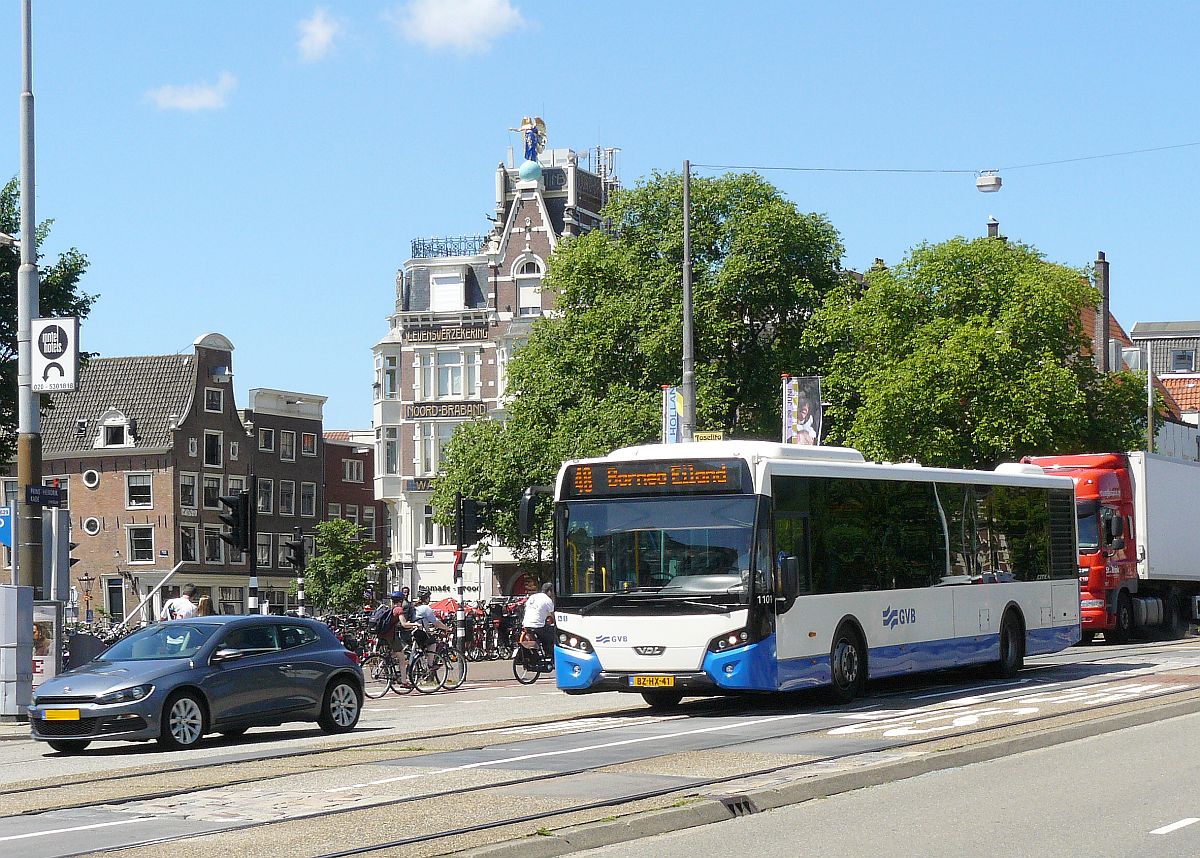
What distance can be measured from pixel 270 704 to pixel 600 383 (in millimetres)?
38242

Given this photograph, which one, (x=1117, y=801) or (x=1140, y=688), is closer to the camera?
(x=1117, y=801)

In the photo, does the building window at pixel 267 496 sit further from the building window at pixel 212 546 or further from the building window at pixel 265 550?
the building window at pixel 212 546

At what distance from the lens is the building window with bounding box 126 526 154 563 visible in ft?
247

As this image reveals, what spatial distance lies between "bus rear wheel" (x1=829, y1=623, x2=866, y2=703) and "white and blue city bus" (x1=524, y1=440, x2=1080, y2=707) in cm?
2

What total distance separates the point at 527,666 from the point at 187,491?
49904 mm

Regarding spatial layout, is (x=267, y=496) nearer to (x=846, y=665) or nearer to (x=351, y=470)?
(x=351, y=470)

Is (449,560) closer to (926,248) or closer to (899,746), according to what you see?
(926,248)

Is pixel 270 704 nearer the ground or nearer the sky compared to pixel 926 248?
nearer the ground

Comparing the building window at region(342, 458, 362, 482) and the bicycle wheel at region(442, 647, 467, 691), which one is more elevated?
the building window at region(342, 458, 362, 482)

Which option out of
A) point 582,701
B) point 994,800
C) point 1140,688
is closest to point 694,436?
point 582,701

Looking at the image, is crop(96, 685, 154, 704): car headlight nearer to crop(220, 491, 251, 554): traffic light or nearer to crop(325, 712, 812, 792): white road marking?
crop(325, 712, 812, 792): white road marking

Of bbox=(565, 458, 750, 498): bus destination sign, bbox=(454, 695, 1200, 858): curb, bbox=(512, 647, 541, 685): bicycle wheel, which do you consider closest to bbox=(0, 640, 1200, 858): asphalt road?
bbox=(454, 695, 1200, 858): curb

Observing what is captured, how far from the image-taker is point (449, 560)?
75062mm

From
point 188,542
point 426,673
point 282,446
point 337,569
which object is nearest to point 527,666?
point 426,673
